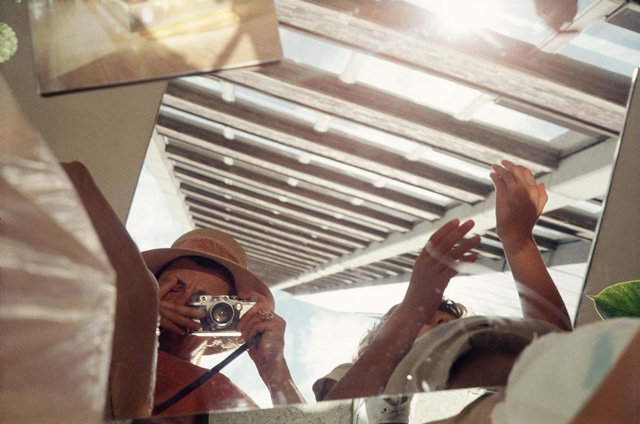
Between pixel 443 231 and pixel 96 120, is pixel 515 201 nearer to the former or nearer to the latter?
pixel 443 231

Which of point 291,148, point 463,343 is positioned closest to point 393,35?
point 291,148

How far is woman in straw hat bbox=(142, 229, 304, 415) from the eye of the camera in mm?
258

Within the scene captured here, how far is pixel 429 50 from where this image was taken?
1.17ft

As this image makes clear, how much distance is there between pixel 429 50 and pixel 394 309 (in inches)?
7.4

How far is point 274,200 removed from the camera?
1.12 feet

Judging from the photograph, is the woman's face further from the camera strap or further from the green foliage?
the green foliage

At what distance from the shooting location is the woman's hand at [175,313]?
0.26 meters

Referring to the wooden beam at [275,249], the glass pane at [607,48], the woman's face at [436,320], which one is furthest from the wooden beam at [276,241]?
the glass pane at [607,48]

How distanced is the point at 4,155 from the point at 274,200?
7.7 inches

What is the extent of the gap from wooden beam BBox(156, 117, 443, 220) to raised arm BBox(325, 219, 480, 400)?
5 cm

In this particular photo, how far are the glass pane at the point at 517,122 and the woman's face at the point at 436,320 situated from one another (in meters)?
0.16

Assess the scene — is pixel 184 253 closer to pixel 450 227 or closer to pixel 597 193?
pixel 450 227

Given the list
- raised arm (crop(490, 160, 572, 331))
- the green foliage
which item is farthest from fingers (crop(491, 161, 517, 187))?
the green foliage

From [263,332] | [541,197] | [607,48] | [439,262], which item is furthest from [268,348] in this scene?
[607,48]
